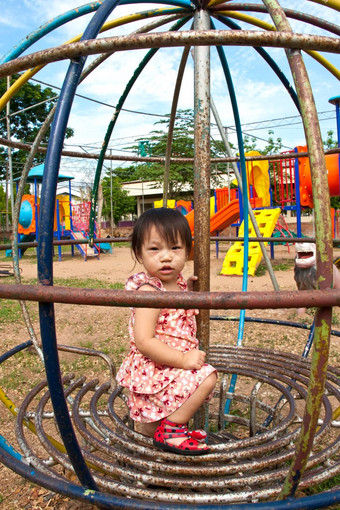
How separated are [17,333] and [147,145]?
52.7 feet

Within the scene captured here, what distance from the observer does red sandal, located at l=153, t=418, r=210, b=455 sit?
43.2 inches

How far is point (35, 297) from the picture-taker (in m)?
0.69

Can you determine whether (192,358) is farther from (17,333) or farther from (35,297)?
(17,333)

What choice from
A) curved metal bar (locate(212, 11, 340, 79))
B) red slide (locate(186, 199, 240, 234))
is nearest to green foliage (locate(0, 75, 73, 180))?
red slide (locate(186, 199, 240, 234))

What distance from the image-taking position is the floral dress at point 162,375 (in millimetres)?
1162

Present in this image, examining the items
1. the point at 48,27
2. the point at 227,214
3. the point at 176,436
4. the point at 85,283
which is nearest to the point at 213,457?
the point at 176,436

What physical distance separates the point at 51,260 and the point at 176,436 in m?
0.68

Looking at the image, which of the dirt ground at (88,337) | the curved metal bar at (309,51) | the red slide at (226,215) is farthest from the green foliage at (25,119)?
the curved metal bar at (309,51)

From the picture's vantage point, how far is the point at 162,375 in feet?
3.91

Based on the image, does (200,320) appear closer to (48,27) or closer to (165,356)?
(165,356)

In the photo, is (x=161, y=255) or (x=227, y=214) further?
(x=227, y=214)

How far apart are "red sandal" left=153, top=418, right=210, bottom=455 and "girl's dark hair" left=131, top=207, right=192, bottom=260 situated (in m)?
0.51

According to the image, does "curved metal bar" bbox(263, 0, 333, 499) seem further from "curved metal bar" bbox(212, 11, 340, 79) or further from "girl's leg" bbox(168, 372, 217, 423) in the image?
"curved metal bar" bbox(212, 11, 340, 79)

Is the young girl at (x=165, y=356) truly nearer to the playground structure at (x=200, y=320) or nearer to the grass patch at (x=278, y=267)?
the playground structure at (x=200, y=320)
